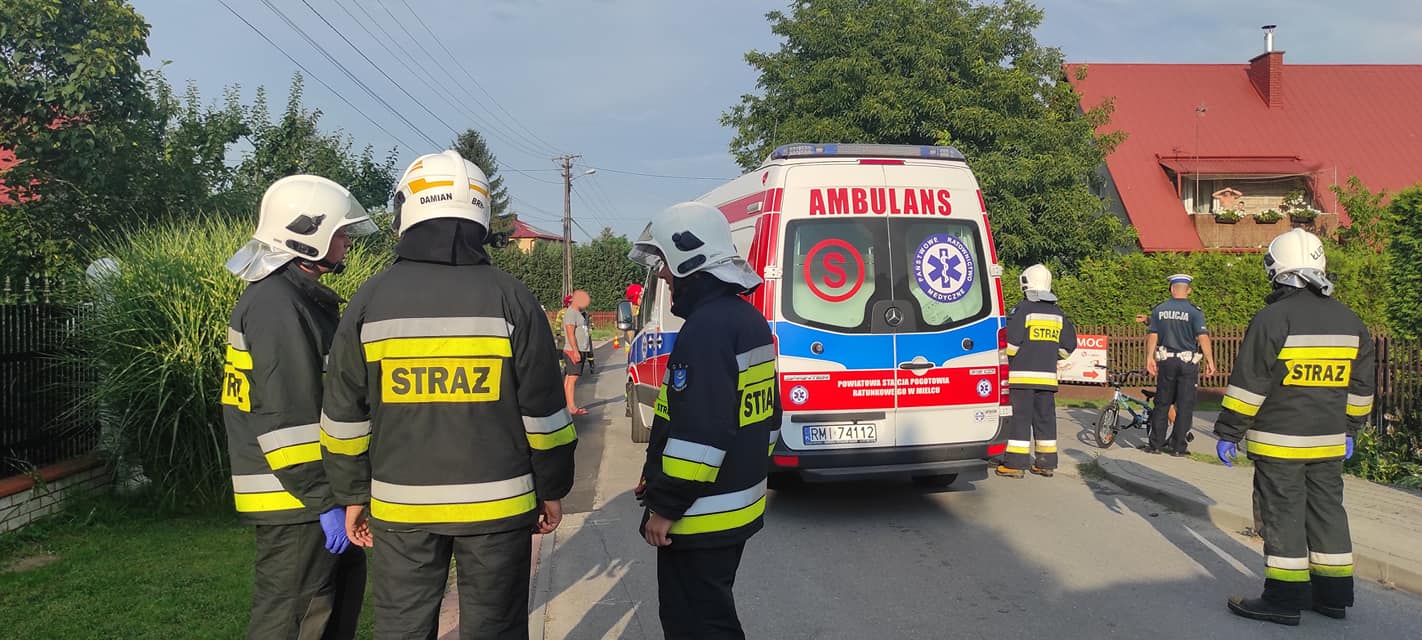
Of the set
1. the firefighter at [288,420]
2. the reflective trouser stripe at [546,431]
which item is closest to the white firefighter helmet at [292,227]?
the firefighter at [288,420]

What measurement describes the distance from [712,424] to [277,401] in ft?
4.94

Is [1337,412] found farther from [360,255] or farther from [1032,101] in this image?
[1032,101]

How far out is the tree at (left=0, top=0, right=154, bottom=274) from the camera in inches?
359

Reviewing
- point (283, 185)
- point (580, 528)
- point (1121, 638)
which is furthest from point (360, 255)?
point (1121, 638)

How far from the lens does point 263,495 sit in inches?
129

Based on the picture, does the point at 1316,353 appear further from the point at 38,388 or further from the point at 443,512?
the point at 38,388

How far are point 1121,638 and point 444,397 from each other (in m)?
3.52

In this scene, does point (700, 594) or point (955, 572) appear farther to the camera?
point (955, 572)

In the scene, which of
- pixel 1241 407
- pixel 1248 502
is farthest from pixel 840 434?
pixel 1248 502

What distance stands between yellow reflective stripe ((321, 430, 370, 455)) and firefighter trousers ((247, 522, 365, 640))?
0.49 m

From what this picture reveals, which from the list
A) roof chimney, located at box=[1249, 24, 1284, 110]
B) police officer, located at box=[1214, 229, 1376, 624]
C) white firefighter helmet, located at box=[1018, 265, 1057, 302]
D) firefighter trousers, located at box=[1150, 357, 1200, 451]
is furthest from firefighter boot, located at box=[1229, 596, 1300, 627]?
roof chimney, located at box=[1249, 24, 1284, 110]

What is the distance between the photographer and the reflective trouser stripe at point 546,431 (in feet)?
9.80

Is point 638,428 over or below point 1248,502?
over

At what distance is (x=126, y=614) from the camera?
4.56 m
